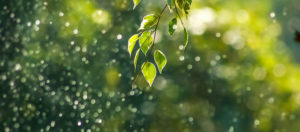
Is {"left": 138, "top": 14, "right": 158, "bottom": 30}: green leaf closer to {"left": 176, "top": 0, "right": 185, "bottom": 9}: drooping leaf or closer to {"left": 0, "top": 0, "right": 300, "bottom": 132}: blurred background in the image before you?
{"left": 176, "top": 0, "right": 185, "bottom": 9}: drooping leaf

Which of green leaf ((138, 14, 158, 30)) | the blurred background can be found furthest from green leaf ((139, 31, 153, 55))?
the blurred background

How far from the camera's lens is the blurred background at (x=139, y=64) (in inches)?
165

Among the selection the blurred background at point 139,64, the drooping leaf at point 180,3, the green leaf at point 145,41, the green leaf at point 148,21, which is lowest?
the blurred background at point 139,64

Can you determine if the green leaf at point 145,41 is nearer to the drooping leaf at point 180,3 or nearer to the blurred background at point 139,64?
the drooping leaf at point 180,3

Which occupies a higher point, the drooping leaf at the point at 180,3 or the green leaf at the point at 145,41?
the drooping leaf at the point at 180,3

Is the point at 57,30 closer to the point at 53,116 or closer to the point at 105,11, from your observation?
the point at 105,11

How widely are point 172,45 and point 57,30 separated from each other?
3.98 feet

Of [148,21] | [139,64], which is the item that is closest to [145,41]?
[148,21]

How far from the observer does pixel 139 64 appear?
4.35 metres

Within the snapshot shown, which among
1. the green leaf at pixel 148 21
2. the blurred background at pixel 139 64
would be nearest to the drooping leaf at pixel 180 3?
the green leaf at pixel 148 21

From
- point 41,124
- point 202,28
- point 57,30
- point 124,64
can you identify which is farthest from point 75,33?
point 202,28

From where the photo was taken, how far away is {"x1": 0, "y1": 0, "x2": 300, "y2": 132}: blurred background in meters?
4.20

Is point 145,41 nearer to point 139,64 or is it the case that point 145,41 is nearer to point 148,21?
point 148,21

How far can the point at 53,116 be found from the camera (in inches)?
175
